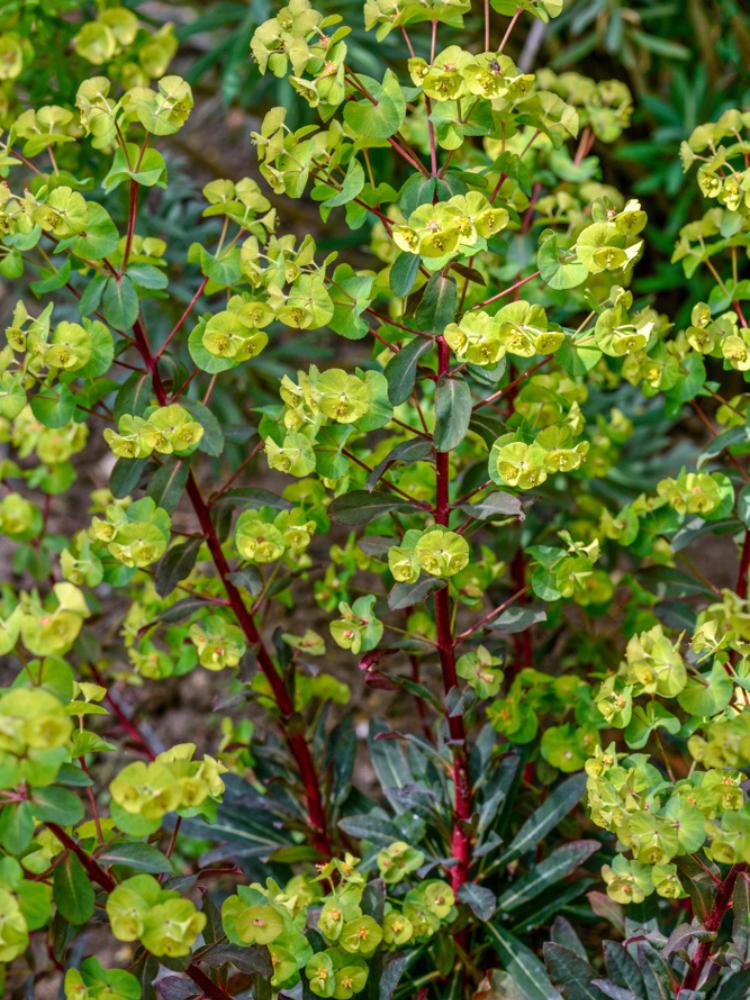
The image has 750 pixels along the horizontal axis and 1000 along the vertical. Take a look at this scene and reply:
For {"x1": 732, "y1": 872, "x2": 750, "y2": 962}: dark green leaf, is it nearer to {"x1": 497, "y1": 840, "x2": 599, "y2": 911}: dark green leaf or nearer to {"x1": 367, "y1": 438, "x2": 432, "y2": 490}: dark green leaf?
{"x1": 497, "y1": 840, "x2": 599, "y2": 911}: dark green leaf

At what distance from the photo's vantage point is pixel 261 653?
59.3 inches

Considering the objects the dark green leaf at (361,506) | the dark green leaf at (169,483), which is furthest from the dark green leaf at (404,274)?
the dark green leaf at (169,483)

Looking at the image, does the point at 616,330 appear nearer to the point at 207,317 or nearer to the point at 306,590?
the point at 207,317

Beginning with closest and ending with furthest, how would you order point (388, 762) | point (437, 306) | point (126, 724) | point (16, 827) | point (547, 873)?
point (16, 827) → point (437, 306) → point (547, 873) → point (388, 762) → point (126, 724)

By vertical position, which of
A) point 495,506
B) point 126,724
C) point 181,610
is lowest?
point 126,724

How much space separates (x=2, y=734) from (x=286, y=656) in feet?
2.56

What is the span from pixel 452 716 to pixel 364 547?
0.23 m

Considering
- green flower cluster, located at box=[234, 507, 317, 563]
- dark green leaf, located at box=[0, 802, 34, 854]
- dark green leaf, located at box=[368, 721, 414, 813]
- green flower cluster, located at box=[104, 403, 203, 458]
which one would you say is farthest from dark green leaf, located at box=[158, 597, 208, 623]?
dark green leaf, located at box=[0, 802, 34, 854]

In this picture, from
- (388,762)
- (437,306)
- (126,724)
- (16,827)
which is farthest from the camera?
(126,724)

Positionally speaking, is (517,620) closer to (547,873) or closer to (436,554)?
(436,554)

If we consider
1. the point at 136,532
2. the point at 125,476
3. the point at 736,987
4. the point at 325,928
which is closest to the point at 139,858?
the point at 325,928

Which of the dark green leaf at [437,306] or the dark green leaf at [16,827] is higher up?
the dark green leaf at [437,306]

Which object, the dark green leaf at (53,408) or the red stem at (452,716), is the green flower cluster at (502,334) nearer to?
the red stem at (452,716)

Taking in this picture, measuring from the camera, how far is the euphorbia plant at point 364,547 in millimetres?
1112
